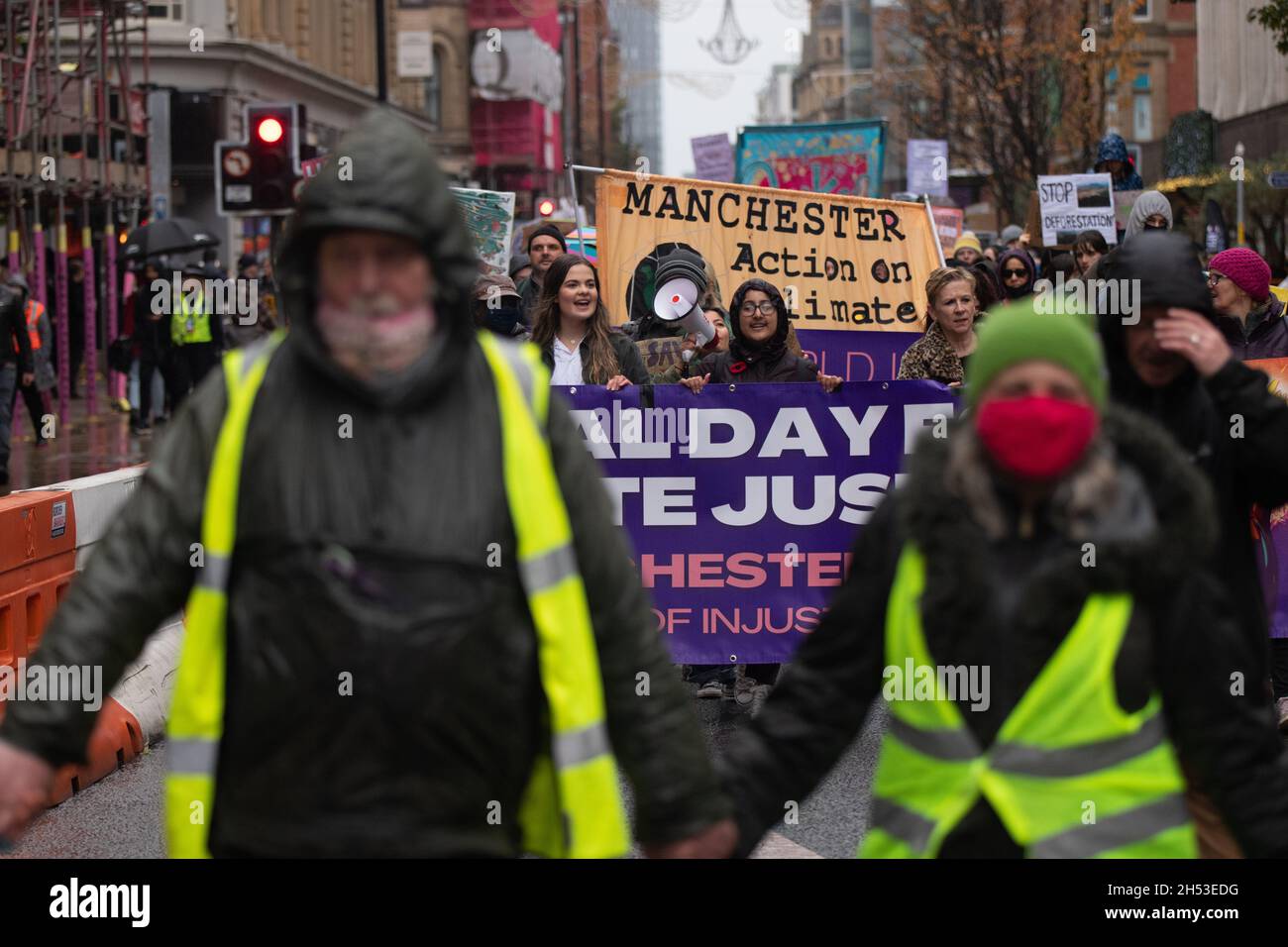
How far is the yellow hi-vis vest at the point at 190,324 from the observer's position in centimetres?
1970

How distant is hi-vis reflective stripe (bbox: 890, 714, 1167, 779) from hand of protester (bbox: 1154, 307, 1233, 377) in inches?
46.3

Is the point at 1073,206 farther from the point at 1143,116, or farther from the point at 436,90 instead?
the point at 436,90

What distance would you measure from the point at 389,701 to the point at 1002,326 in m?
1.06

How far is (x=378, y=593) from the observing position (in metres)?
2.84

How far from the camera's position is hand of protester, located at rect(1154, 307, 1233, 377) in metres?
4.02

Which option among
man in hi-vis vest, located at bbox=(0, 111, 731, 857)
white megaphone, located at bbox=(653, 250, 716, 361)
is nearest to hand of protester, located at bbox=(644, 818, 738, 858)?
man in hi-vis vest, located at bbox=(0, 111, 731, 857)

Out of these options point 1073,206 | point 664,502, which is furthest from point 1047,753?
point 1073,206

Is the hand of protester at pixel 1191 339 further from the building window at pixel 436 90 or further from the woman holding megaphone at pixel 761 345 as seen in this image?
the building window at pixel 436 90

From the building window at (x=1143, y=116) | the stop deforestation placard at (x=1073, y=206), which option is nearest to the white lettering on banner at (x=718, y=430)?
the stop deforestation placard at (x=1073, y=206)

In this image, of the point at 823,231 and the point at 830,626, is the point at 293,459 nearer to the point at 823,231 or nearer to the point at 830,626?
the point at 830,626

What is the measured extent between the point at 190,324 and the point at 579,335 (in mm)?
12328

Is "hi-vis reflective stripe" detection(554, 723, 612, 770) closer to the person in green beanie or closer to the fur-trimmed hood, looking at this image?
the person in green beanie

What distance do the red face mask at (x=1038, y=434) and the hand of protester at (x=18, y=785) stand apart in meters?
1.47
